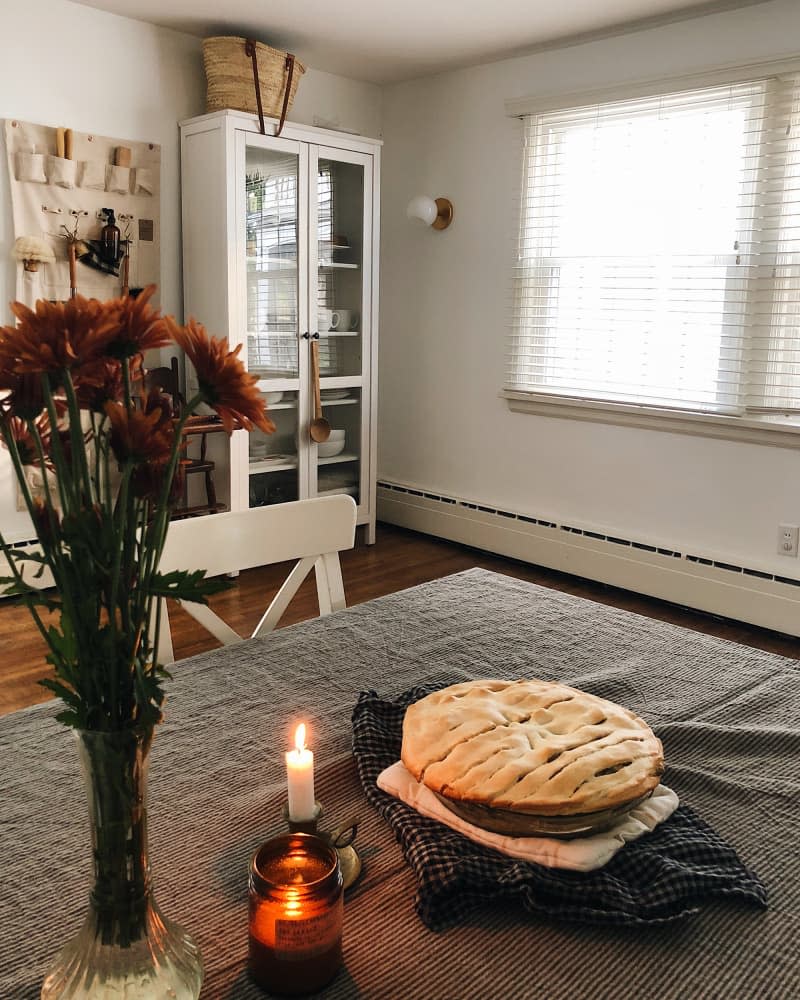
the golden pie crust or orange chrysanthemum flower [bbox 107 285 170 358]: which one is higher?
orange chrysanthemum flower [bbox 107 285 170 358]

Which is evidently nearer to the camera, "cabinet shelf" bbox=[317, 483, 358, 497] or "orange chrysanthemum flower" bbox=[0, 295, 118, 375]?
"orange chrysanthemum flower" bbox=[0, 295, 118, 375]

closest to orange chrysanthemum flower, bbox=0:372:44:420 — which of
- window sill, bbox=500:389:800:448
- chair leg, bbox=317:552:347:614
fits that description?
chair leg, bbox=317:552:347:614

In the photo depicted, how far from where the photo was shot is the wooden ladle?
4.22 meters

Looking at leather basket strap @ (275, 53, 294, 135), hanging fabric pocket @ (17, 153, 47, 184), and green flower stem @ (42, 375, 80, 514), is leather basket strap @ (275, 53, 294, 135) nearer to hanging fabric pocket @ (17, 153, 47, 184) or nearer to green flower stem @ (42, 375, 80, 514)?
hanging fabric pocket @ (17, 153, 47, 184)

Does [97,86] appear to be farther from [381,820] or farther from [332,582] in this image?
[381,820]

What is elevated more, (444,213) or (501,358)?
(444,213)

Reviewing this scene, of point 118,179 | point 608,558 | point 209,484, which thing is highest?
point 118,179

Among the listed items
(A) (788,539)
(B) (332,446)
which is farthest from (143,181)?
(A) (788,539)

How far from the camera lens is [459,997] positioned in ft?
2.33

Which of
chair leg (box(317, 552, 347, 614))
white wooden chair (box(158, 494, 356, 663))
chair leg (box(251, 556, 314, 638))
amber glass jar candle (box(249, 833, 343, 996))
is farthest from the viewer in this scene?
chair leg (box(317, 552, 347, 614))

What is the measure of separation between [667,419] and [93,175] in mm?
2534

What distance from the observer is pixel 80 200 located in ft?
12.1

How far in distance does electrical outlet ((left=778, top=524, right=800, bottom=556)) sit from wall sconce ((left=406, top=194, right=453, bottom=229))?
7.11ft

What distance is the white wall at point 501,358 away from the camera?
3.51m
